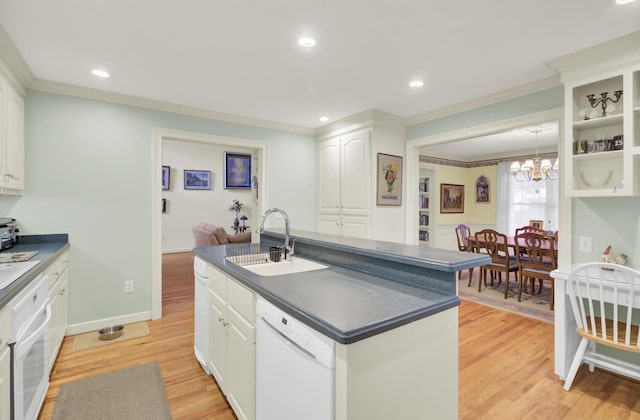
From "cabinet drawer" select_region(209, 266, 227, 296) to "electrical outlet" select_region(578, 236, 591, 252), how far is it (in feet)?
9.20

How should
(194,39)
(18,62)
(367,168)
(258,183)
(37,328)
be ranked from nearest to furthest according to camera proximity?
(37,328) < (194,39) < (18,62) < (367,168) < (258,183)

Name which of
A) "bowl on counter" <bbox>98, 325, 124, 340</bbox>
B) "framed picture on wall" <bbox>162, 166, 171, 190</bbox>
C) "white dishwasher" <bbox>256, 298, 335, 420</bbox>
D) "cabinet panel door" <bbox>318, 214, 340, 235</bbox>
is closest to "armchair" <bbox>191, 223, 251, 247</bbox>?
"framed picture on wall" <bbox>162, 166, 171, 190</bbox>

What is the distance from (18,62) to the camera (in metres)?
2.38

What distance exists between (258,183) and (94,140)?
1881 millimetres

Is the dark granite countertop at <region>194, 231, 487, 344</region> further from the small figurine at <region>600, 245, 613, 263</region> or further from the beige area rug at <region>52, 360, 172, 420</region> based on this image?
the small figurine at <region>600, 245, 613, 263</region>

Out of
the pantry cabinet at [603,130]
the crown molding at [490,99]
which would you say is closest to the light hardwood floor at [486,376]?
the pantry cabinet at [603,130]

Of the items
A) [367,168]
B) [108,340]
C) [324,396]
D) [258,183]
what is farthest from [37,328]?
[367,168]

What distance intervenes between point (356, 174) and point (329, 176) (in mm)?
553

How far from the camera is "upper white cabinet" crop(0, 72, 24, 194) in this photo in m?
2.22

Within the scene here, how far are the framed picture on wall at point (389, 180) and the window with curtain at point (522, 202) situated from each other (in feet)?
12.6

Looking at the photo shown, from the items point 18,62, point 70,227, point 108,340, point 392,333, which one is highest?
point 18,62

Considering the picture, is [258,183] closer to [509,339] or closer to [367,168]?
[367,168]

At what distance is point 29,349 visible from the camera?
4.94 ft

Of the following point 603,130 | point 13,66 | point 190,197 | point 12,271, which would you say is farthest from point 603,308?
point 190,197
